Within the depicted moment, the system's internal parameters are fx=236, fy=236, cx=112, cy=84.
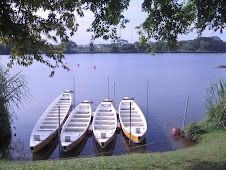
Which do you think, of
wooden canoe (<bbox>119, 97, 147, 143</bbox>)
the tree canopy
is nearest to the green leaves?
the tree canopy

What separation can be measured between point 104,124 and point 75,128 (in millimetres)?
1978

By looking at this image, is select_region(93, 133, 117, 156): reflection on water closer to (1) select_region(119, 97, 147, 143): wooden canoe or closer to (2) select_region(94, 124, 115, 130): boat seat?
(2) select_region(94, 124, 115, 130): boat seat

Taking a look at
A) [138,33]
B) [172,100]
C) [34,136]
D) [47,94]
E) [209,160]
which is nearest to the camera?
[209,160]

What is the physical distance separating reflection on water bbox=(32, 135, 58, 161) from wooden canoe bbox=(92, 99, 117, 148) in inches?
92.1

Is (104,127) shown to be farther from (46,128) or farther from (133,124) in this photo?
Answer: (46,128)

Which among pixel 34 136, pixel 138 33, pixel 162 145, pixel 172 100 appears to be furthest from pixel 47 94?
pixel 138 33

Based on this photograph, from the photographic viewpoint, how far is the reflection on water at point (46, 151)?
38.0ft

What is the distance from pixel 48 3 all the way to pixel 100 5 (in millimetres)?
1403

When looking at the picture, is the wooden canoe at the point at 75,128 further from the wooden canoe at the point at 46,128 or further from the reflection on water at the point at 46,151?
the reflection on water at the point at 46,151

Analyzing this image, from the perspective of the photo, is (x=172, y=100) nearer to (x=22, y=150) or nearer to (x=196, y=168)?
(x=22, y=150)

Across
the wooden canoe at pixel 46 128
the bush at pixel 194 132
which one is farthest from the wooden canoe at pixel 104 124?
the bush at pixel 194 132

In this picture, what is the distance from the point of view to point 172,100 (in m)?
23.5

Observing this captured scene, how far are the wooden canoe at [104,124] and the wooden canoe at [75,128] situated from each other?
0.62 m

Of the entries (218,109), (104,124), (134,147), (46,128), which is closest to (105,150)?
(134,147)
